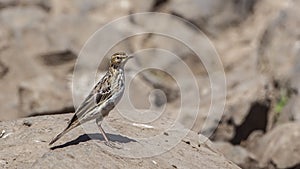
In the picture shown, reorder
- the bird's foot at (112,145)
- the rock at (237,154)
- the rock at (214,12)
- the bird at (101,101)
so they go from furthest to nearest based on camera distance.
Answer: the rock at (214,12)
the rock at (237,154)
the bird's foot at (112,145)
the bird at (101,101)

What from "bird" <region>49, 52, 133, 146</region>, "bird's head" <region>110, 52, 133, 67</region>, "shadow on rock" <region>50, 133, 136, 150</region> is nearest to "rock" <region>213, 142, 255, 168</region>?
"shadow on rock" <region>50, 133, 136, 150</region>

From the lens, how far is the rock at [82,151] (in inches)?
372

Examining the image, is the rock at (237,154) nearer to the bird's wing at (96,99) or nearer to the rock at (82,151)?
the rock at (82,151)

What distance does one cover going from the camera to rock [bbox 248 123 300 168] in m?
15.3

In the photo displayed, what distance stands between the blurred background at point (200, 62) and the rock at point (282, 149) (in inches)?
0.7

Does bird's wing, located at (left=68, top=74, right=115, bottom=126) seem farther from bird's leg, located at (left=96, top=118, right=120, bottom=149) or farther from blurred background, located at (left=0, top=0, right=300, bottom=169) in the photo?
blurred background, located at (left=0, top=0, right=300, bottom=169)

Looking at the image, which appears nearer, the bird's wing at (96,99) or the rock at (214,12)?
the bird's wing at (96,99)

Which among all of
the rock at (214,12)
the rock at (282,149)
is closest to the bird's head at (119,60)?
the rock at (282,149)

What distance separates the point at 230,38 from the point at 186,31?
1200mm

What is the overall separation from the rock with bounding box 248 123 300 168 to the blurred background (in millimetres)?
18

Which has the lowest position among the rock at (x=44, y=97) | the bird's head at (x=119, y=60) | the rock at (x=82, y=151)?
the rock at (x=44, y=97)

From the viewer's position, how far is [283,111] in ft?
60.0

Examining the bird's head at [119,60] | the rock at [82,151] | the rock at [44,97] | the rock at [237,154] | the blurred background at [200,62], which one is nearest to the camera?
the rock at [82,151]

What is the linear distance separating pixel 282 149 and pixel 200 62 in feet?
21.5
